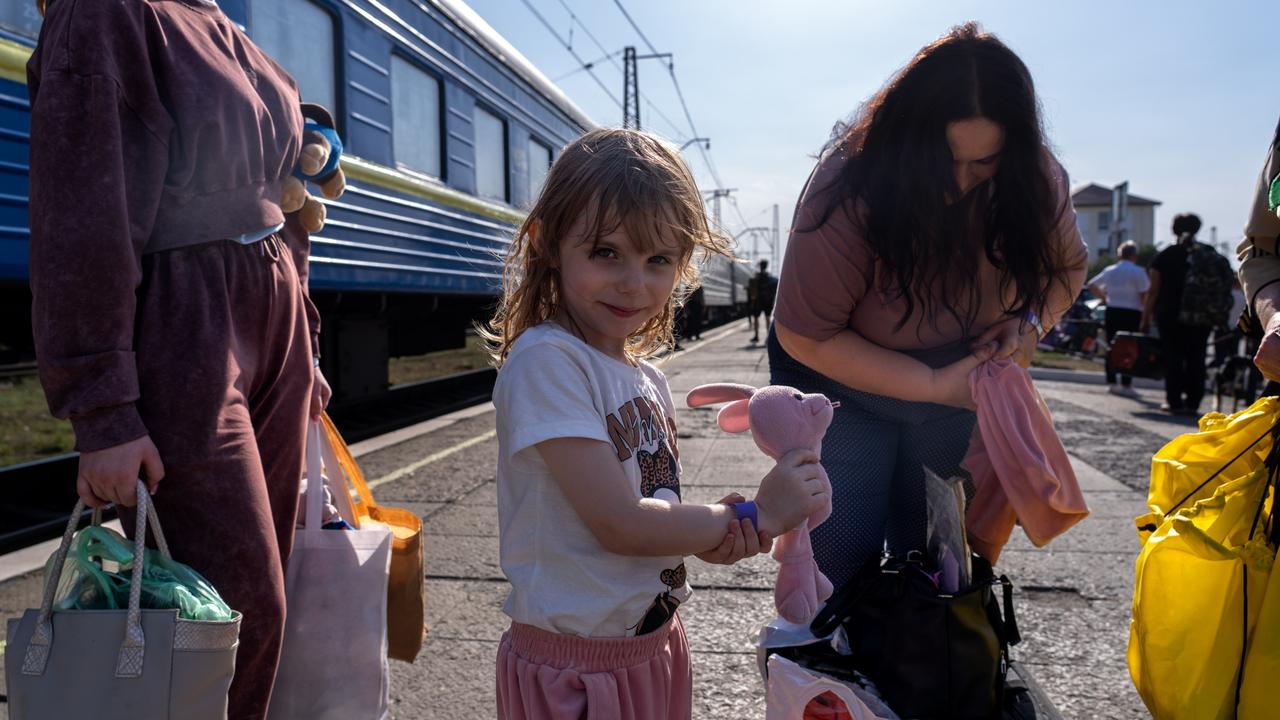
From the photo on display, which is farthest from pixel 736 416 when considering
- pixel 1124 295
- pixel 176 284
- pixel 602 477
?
pixel 1124 295

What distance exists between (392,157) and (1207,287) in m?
6.38

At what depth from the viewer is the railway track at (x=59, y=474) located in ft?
12.8

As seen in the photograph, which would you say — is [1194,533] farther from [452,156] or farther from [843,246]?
[452,156]

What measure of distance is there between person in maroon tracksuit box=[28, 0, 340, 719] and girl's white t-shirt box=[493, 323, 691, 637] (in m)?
0.48

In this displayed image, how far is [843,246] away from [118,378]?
125cm

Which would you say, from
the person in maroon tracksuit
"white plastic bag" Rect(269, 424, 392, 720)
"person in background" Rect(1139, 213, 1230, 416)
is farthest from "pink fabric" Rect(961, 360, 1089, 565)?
"person in background" Rect(1139, 213, 1230, 416)

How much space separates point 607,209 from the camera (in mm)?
1360

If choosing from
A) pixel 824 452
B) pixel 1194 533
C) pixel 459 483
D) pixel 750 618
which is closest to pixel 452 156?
pixel 459 483

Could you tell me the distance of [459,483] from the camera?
4.95m

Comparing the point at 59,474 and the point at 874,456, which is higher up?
the point at 874,456

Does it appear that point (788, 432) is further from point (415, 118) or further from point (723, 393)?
point (415, 118)

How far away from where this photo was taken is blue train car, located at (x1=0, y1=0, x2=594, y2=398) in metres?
4.41

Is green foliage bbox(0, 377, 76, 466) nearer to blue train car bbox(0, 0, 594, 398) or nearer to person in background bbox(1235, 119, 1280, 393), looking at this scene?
blue train car bbox(0, 0, 594, 398)

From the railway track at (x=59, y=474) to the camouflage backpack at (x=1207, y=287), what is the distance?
6134mm
